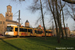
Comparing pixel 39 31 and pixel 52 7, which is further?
pixel 39 31

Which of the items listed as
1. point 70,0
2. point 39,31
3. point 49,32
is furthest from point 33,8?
point 49,32

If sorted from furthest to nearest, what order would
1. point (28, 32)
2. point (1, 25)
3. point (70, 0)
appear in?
point (1, 25) < point (28, 32) < point (70, 0)

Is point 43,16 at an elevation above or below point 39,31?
above

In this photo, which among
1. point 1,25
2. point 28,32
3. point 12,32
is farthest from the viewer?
point 1,25

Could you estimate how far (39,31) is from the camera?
105 ft

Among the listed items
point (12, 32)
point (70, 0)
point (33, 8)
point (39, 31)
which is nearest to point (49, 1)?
point (33, 8)

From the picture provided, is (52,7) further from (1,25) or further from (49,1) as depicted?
(1,25)

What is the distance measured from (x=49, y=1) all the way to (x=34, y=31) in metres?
16.8

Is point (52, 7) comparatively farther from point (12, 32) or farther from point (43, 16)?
point (12, 32)

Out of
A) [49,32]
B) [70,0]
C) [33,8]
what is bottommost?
[49,32]

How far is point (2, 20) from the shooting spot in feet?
206

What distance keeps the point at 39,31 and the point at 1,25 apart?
3860 centimetres

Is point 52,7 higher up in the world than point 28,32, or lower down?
higher up

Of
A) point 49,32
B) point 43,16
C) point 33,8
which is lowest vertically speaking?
point 49,32
